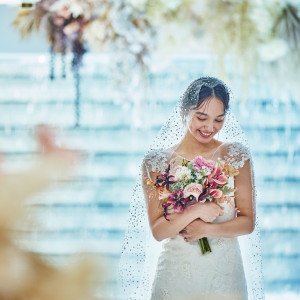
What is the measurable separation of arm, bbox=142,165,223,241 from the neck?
0.19 metres

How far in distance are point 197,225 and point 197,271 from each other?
6.9 inches

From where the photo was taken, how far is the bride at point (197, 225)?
209 centimetres

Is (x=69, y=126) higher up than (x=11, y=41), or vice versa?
(x=11, y=41)

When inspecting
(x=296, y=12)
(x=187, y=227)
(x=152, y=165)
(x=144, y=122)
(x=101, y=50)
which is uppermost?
(x=296, y=12)

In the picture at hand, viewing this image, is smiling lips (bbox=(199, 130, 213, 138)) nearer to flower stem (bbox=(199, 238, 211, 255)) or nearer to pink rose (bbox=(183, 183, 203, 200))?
pink rose (bbox=(183, 183, 203, 200))

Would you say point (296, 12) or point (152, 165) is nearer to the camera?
point (152, 165)

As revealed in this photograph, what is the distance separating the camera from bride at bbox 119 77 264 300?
6.86 feet

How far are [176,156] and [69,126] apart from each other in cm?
125

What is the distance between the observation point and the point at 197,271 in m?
2.08

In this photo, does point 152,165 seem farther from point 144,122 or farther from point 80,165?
point 80,165

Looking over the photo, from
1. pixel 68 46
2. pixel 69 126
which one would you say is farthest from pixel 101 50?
pixel 69 126

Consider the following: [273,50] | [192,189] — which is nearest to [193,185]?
[192,189]

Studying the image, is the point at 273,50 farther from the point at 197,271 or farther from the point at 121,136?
the point at 197,271

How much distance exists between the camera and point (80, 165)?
0.26 meters
